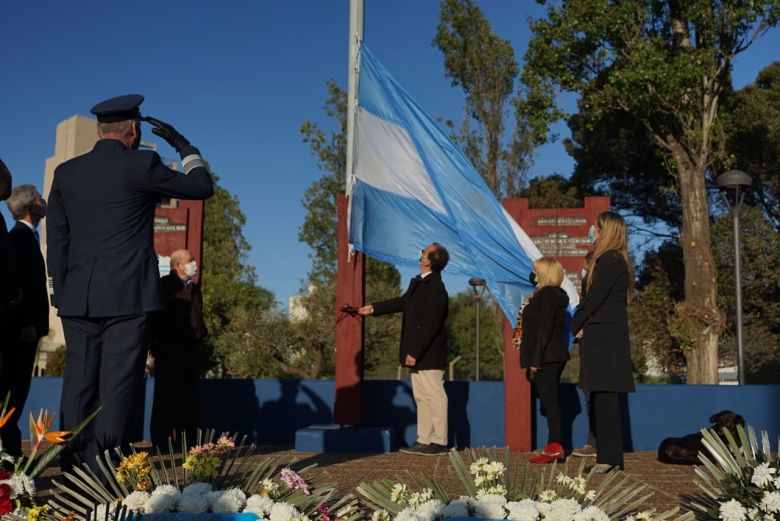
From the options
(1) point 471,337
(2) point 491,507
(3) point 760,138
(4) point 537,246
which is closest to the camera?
(2) point 491,507

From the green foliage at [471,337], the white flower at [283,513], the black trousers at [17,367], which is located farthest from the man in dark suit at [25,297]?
the green foliage at [471,337]

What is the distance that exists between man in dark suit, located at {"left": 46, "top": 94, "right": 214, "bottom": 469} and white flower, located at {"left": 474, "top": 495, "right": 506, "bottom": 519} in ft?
6.21

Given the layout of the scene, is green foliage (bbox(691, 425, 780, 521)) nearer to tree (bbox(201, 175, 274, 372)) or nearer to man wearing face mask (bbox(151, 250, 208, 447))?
man wearing face mask (bbox(151, 250, 208, 447))

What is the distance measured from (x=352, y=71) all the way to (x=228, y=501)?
229 inches

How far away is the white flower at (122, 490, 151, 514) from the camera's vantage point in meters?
2.75

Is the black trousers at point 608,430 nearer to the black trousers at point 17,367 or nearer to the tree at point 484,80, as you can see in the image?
the black trousers at point 17,367

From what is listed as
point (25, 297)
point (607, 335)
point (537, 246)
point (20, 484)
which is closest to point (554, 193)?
point (537, 246)

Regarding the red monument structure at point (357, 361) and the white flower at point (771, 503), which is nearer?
the white flower at point (771, 503)

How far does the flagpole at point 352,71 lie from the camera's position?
7723mm

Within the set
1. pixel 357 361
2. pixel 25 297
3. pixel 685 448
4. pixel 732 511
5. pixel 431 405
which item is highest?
pixel 25 297

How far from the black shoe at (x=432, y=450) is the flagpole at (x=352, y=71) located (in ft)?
7.76

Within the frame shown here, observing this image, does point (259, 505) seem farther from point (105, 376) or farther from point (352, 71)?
point (352, 71)

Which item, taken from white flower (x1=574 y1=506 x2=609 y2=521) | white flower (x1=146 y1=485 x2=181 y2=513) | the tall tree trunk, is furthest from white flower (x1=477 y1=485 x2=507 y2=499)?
the tall tree trunk

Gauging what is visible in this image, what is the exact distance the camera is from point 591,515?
2.69 m
